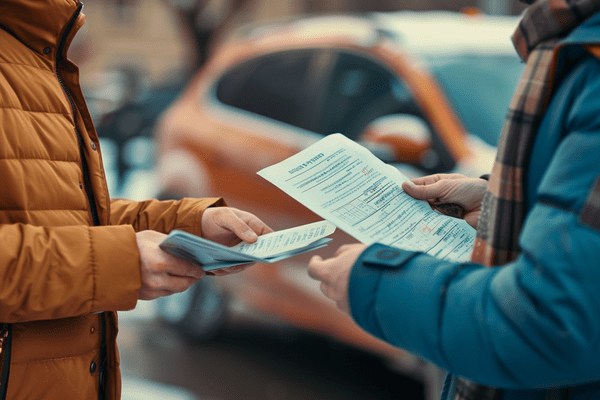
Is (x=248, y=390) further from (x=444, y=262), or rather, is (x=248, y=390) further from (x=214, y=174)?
(x=444, y=262)

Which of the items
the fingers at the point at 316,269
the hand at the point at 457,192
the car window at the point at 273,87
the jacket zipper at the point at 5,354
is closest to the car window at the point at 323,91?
the car window at the point at 273,87

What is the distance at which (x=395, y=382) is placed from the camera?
3832 millimetres

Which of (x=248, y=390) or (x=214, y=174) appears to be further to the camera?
(x=214, y=174)

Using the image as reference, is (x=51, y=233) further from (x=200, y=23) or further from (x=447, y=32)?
(x=200, y=23)

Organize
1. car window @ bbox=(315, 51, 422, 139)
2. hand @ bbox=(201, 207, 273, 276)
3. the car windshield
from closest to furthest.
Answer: hand @ bbox=(201, 207, 273, 276) < the car windshield < car window @ bbox=(315, 51, 422, 139)

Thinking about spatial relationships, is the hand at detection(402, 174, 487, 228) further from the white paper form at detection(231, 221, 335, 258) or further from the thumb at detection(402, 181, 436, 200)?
the white paper form at detection(231, 221, 335, 258)

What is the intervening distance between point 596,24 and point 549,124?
0.17 m

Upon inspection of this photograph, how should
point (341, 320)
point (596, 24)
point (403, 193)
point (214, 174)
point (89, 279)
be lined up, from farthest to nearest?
point (214, 174), point (341, 320), point (403, 193), point (89, 279), point (596, 24)

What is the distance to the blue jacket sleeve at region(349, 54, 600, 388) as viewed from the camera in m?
0.91

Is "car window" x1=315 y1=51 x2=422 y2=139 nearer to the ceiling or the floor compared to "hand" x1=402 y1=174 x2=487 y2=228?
nearer to the floor

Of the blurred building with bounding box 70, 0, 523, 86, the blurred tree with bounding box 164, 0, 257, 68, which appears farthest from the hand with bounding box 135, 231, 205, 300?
the blurred building with bounding box 70, 0, 523, 86

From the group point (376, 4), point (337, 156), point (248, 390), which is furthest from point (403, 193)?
point (376, 4)

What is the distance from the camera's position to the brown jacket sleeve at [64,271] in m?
1.24

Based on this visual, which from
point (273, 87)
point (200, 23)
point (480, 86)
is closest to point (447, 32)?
point (480, 86)
